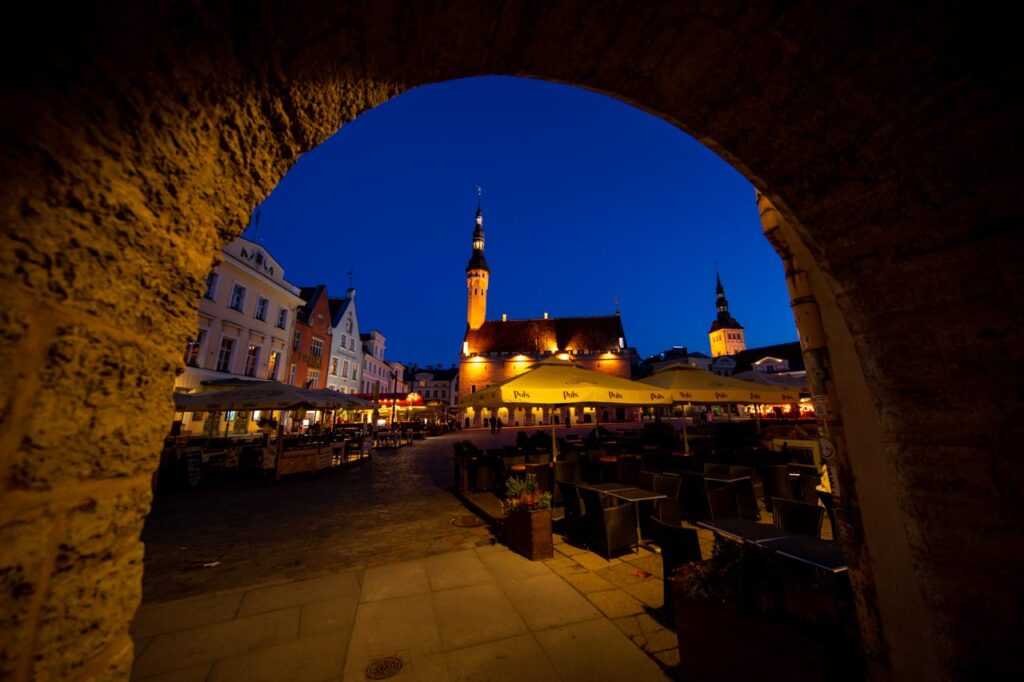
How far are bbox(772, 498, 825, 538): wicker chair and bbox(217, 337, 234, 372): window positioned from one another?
20.6 m

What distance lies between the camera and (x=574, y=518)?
17.2 ft

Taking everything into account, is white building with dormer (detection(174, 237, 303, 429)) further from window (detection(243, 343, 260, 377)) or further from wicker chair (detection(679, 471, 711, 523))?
wicker chair (detection(679, 471, 711, 523))

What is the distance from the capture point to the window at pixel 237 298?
1813cm

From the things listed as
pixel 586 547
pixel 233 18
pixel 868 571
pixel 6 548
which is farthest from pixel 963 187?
pixel 586 547

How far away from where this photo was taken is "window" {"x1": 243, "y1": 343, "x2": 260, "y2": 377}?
19.2 m

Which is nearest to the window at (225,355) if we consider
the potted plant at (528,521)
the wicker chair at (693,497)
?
the potted plant at (528,521)

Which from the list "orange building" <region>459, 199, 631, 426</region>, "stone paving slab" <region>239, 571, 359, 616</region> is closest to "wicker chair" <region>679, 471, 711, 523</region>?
"stone paving slab" <region>239, 571, 359, 616</region>

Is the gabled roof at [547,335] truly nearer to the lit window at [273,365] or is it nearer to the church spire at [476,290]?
the church spire at [476,290]

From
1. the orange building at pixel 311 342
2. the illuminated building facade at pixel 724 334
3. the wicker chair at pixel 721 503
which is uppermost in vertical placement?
the illuminated building facade at pixel 724 334

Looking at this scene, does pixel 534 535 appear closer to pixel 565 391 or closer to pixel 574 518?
pixel 574 518

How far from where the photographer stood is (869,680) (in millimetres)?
1927

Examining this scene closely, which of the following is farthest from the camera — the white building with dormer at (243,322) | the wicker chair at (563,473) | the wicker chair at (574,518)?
the white building with dormer at (243,322)

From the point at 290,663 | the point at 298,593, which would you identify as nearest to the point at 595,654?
the point at 290,663

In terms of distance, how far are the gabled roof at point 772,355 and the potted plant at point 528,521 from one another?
5397cm
